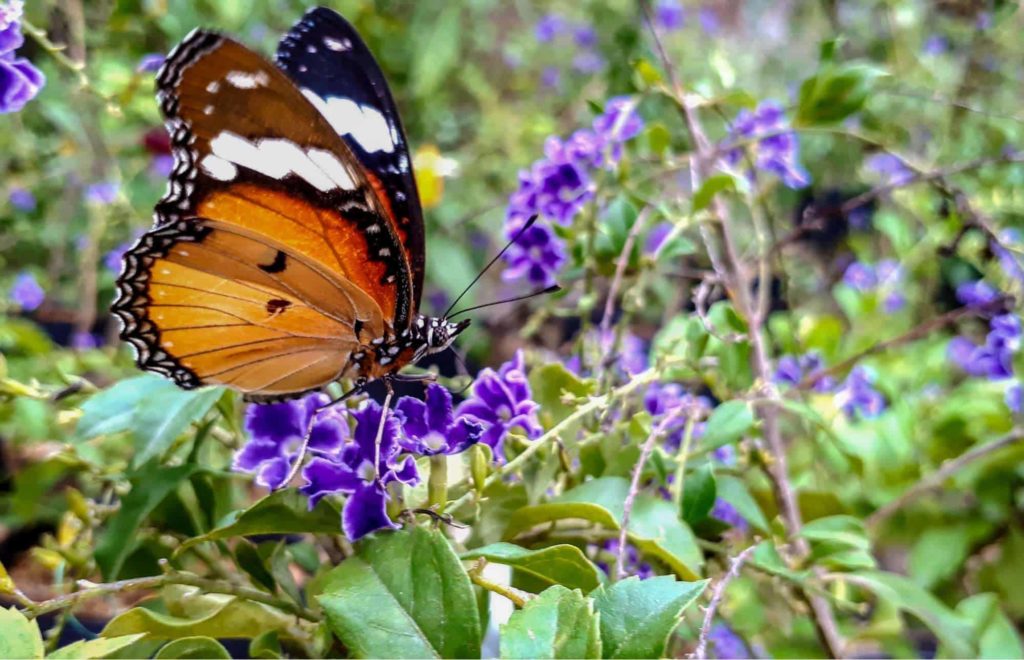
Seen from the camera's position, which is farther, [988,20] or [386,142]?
[988,20]

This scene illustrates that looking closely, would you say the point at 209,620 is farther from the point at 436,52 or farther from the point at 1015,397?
the point at 436,52

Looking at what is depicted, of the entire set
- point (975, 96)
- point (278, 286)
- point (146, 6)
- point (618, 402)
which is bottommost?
point (618, 402)

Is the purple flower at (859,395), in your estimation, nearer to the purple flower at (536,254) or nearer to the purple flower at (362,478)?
A: the purple flower at (536,254)

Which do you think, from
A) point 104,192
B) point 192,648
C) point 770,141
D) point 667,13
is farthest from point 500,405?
point 667,13

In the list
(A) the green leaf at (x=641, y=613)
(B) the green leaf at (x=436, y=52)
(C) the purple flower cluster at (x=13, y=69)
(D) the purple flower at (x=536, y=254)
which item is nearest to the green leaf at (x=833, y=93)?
(D) the purple flower at (x=536, y=254)

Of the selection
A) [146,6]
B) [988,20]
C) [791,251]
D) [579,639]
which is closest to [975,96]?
[988,20]

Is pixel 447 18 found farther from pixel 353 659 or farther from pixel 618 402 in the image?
pixel 353 659
